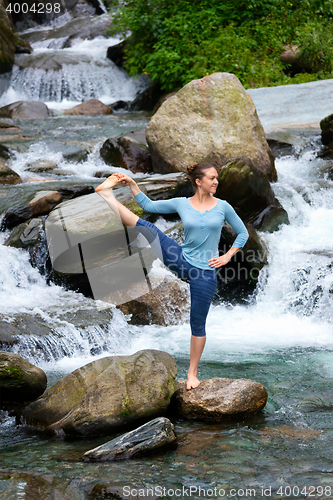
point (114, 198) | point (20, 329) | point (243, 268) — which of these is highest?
point (114, 198)

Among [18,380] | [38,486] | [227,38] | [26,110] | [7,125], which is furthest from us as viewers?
[227,38]

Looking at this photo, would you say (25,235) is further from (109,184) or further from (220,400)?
(220,400)

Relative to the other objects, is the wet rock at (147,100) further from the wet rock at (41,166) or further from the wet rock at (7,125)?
the wet rock at (41,166)

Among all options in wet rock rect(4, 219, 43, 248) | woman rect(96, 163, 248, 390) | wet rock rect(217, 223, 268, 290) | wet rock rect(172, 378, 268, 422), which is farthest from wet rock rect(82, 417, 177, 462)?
wet rock rect(4, 219, 43, 248)

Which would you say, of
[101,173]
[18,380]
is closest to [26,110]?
[101,173]

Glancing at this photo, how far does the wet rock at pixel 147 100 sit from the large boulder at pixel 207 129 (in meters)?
7.67

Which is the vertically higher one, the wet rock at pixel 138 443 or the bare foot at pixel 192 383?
the wet rock at pixel 138 443

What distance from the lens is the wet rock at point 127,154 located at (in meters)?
10.5

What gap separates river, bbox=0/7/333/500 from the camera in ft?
10.2

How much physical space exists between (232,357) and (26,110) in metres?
12.3

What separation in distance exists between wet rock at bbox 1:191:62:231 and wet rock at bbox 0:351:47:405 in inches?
153

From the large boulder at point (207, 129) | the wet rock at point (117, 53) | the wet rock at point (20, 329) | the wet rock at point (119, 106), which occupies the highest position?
the wet rock at point (117, 53)

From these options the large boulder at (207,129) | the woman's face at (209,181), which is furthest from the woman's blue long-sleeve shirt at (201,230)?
the large boulder at (207,129)

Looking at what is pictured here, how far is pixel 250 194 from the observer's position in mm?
8547
